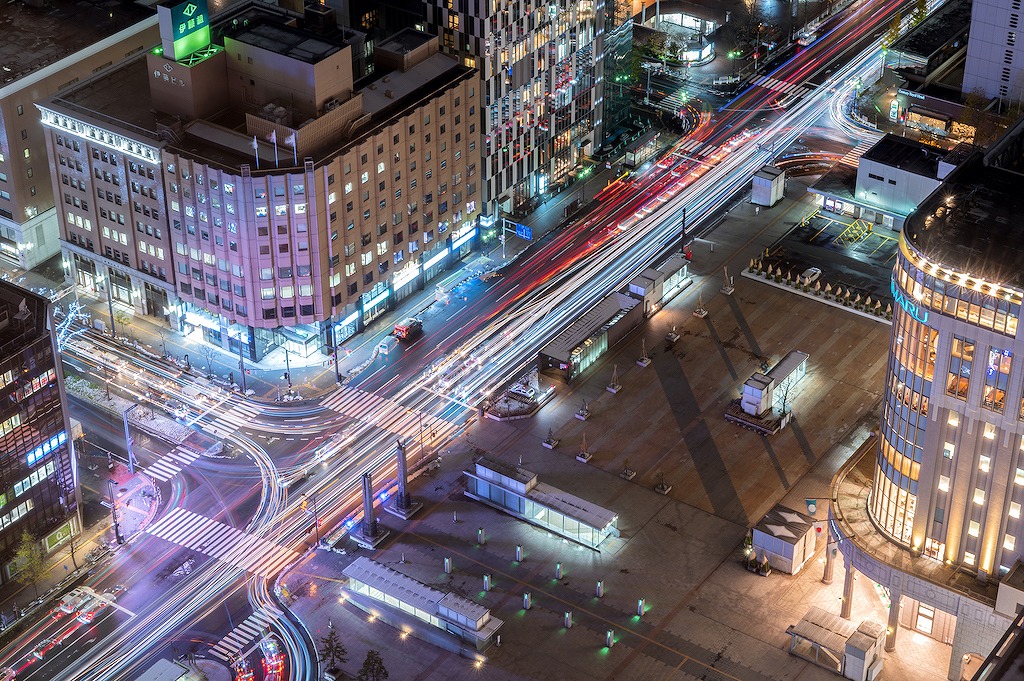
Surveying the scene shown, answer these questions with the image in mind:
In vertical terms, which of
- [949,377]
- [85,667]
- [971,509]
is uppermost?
[949,377]

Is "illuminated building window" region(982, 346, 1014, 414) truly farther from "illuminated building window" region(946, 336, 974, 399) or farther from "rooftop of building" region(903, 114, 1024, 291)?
"rooftop of building" region(903, 114, 1024, 291)

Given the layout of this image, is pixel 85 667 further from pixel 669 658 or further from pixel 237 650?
pixel 669 658

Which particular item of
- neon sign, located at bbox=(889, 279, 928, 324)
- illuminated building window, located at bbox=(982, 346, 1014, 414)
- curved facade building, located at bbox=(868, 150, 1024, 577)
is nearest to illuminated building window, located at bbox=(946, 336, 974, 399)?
curved facade building, located at bbox=(868, 150, 1024, 577)

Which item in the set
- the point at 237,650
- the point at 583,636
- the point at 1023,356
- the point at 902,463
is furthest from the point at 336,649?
the point at 1023,356

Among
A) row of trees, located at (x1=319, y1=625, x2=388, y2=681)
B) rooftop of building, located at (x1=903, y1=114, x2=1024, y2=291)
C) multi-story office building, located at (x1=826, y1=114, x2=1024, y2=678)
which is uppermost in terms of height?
rooftop of building, located at (x1=903, y1=114, x2=1024, y2=291)

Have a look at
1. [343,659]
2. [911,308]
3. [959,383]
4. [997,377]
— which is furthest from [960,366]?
[343,659]

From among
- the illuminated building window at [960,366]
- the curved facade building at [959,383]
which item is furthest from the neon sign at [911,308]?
the illuminated building window at [960,366]
